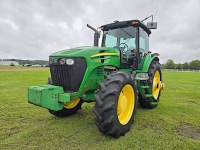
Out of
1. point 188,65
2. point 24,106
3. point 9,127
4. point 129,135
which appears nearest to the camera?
point 129,135

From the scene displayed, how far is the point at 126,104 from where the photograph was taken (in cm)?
424

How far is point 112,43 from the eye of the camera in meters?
5.69

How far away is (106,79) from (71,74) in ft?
2.40

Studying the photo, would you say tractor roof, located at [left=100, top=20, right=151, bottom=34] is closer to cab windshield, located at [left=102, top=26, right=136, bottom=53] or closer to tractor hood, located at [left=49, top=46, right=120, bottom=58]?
cab windshield, located at [left=102, top=26, right=136, bottom=53]

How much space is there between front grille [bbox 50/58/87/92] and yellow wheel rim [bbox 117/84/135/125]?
36.4 inches

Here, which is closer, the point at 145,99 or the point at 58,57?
the point at 58,57

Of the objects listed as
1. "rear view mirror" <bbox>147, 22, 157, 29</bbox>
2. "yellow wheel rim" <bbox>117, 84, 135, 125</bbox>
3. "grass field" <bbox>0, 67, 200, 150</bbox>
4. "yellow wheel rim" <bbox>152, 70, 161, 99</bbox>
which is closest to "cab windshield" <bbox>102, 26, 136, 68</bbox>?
"rear view mirror" <bbox>147, 22, 157, 29</bbox>

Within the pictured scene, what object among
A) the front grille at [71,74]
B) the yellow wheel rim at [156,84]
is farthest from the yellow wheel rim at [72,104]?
the yellow wheel rim at [156,84]

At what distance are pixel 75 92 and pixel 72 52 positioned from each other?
833 millimetres

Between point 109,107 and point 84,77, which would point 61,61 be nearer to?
point 84,77

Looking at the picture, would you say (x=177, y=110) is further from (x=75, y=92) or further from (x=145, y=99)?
(x=75, y=92)

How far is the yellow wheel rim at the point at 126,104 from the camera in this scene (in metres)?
4.03

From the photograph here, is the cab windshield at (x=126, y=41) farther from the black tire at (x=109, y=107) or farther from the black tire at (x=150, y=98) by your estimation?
the black tire at (x=109, y=107)

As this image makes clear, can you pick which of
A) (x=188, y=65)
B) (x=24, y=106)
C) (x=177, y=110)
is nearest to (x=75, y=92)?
(x=24, y=106)
